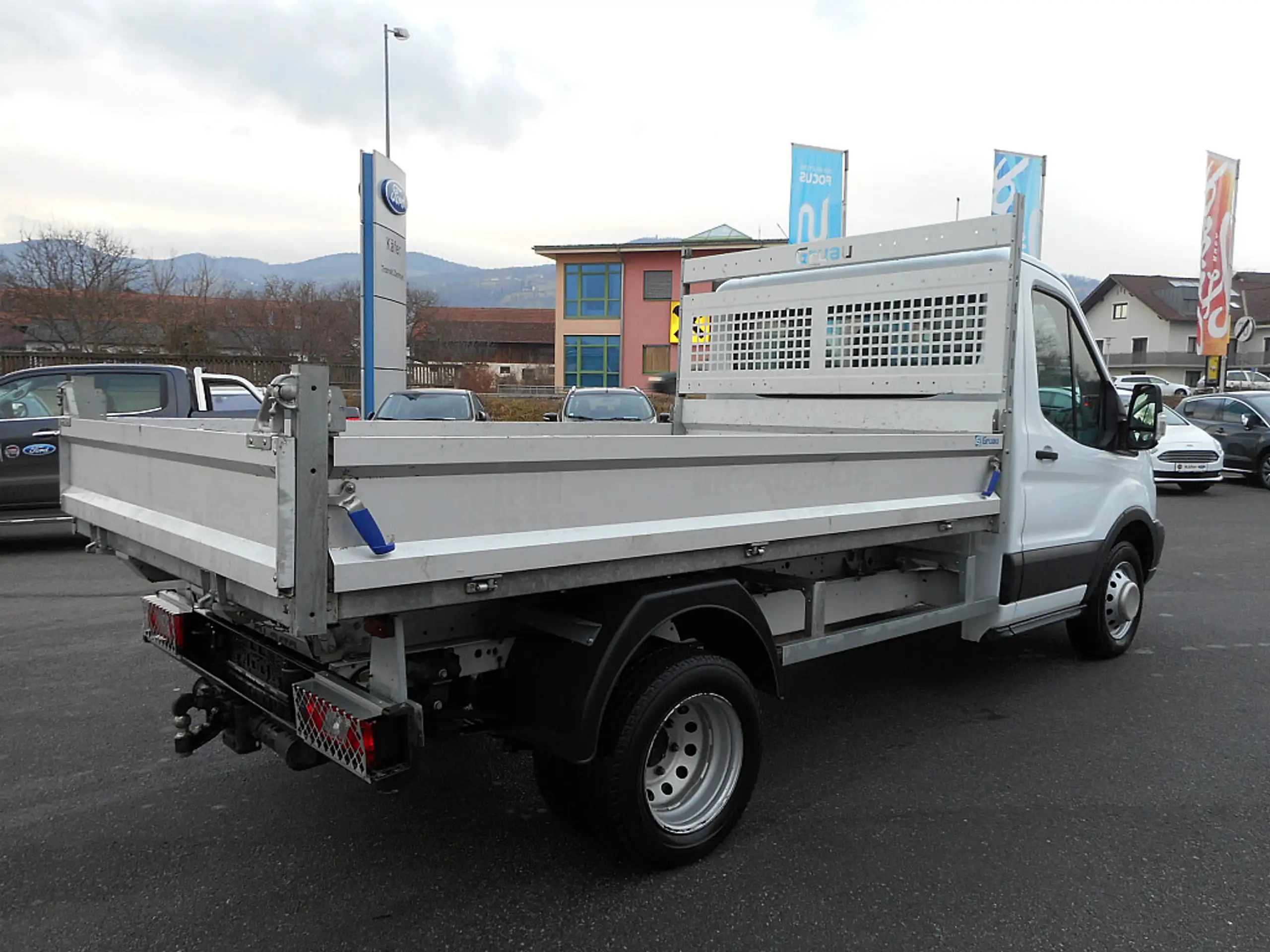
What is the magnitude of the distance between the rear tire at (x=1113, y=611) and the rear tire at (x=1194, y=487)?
1108 centimetres

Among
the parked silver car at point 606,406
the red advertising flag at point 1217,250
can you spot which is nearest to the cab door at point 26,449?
the parked silver car at point 606,406

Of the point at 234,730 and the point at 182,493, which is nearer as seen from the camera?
the point at 182,493

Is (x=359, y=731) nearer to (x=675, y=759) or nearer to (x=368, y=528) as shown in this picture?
(x=368, y=528)

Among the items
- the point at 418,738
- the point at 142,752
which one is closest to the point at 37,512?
the point at 142,752

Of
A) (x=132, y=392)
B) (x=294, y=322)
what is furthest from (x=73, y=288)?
(x=132, y=392)

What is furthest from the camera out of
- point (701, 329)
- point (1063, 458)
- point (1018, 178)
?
point (1018, 178)

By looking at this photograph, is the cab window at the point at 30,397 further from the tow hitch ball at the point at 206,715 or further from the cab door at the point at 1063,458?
the cab door at the point at 1063,458

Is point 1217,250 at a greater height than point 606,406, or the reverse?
point 1217,250

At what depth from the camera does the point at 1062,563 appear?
16.6 ft

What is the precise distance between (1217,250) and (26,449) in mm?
26166

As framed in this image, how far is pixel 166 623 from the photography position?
358 centimetres

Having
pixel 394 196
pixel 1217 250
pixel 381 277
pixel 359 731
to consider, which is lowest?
pixel 359 731

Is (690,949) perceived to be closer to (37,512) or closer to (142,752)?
(142,752)

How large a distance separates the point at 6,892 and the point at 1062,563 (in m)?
4.99
